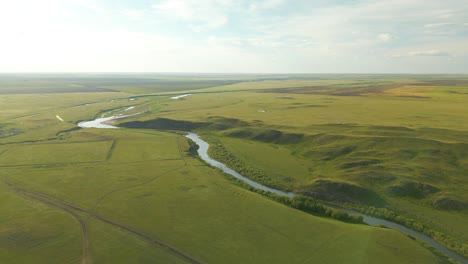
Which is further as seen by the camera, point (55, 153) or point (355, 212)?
point (55, 153)

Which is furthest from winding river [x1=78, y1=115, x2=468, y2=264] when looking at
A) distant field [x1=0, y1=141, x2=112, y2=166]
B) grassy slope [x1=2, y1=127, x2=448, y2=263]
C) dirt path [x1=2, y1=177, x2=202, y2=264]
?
distant field [x1=0, y1=141, x2=112, y2=166]

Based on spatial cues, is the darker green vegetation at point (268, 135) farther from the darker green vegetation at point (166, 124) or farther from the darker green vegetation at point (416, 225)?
the darker green vegetation at point (416, 225)

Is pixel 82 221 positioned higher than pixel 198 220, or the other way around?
pixel 198 220

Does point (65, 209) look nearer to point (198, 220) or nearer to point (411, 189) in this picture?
point (198, 220)

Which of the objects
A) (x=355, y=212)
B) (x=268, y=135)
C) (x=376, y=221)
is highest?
(x=268, y=135)

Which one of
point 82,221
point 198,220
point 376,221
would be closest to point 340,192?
point 376,221

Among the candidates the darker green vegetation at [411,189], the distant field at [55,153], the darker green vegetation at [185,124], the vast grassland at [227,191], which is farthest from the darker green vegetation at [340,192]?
the darker green vegetation at [185,124]

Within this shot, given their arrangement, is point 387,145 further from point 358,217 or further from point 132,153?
point 132,153

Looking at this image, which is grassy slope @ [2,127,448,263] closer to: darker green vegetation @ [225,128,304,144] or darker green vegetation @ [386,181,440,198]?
darker green vegetation @ [386,181,440,198]
